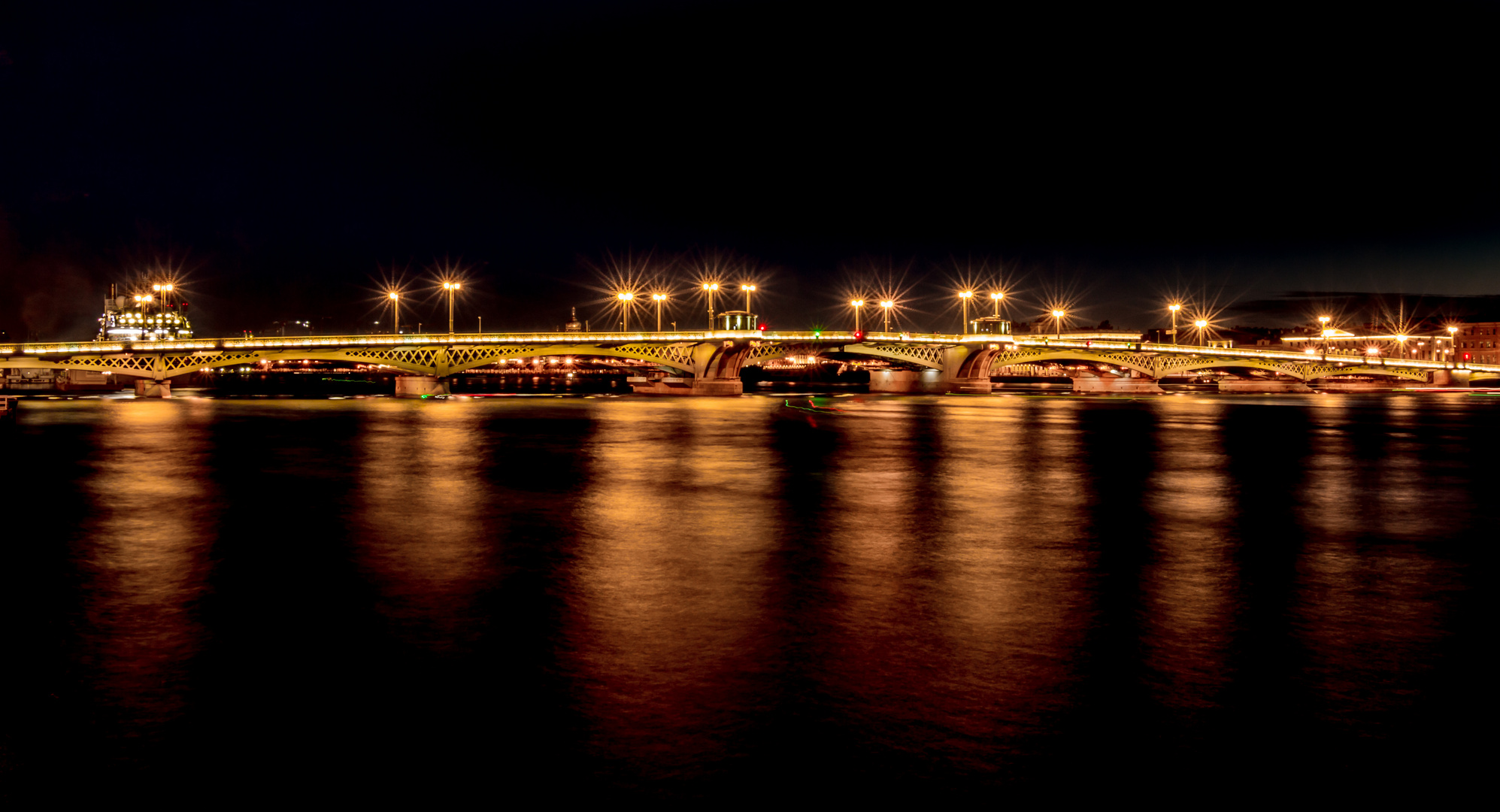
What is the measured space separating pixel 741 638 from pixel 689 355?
94.3 m

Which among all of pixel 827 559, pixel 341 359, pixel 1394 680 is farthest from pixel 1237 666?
pixel 341 359

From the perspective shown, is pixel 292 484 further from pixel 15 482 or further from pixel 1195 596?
pixel 1195 596

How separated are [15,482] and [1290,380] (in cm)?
18192

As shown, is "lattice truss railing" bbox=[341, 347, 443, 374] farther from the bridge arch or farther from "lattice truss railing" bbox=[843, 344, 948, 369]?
the bridge arch

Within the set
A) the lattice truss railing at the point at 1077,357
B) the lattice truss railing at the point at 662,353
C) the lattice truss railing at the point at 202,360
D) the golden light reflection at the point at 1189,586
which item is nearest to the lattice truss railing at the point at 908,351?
the lattice truss railing at the point at 1077,357

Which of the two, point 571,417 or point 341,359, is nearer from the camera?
point 571,417

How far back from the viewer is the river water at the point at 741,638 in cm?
534

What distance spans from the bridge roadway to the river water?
74.4 m

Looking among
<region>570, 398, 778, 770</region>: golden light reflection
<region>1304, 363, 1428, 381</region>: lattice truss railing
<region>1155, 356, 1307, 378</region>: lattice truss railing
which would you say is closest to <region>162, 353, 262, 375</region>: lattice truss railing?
<region>570, 398, 778, 770</region>: golden light reflection

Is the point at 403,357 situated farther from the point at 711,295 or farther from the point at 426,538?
the point at 426,538

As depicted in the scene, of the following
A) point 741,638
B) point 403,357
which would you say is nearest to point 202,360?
point 403,357

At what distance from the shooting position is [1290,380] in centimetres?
16575

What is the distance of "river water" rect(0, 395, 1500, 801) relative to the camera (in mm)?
5340

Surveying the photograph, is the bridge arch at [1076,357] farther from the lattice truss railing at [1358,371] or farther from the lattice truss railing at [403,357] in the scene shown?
the lattice truss railing at [403,357]
